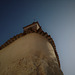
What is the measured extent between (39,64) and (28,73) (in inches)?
24.6

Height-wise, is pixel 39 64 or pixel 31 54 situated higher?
pixel 31 54

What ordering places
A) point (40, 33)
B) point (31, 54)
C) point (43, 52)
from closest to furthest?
point (31, 54) → point (43, 52) → point (40, 33)

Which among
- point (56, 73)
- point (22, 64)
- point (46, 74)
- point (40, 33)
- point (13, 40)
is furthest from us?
point (13, 40)

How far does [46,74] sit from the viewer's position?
2389mm

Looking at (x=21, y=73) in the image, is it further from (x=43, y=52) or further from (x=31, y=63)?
(x=43, y=52)

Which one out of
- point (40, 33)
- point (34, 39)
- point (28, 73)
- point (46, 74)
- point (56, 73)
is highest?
point (40, 33)

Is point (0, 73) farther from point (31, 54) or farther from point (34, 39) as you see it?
point (34, 39)

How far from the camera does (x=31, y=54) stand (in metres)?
3.27

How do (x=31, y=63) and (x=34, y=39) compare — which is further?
(x=34, y=39)

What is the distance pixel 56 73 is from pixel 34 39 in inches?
96.8

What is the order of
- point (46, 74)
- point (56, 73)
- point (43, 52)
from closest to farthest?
point (46, 74)
point (56, 73)
point (43, 52)

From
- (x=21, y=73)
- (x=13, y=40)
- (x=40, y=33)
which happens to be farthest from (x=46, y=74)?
(x=13, y=40)

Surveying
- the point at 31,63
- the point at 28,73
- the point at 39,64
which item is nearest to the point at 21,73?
the point at 28,73

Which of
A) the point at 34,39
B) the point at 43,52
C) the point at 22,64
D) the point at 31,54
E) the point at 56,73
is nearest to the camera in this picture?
the point at 56,73
